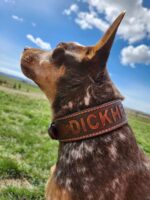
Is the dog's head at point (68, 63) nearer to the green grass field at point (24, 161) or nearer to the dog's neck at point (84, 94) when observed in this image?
the dog's neck at point (84, 94)

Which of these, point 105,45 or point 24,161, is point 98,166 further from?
point 24,161

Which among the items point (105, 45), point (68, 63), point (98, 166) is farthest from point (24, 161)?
point (105, 45)

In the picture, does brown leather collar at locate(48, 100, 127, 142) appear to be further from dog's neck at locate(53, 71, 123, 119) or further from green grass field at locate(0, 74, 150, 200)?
green grass field at locate(0, 74, 150, 200)

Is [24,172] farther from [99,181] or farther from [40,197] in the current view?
[99,181]

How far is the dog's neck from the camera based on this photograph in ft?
14.5

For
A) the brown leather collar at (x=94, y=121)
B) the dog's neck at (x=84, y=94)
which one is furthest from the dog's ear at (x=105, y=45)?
the brown leather collar at (x=94, y=121)

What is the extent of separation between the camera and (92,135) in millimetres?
4309

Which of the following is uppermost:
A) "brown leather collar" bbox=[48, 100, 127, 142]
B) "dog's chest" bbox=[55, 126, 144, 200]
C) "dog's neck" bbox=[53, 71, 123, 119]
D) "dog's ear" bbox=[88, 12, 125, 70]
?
"dog's ear" bbox=[88, 12, 125, 70]

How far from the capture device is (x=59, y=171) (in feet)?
14.3

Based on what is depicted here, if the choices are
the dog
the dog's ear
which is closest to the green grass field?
the dog

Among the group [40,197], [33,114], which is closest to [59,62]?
[40,197]

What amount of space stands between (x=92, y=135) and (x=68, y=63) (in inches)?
36.2

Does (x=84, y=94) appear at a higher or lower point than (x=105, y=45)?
lower

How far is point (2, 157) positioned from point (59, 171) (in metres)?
6.65
